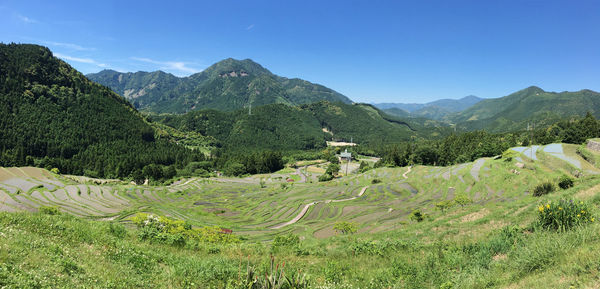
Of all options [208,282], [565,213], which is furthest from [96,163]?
[565,213]

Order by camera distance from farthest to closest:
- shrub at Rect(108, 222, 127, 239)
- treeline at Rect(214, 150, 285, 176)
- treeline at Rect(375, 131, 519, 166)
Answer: treeline at Rect(214, 150, 285, 176)
treeline at Rect(375, 131, 519, 166)
shrub at Rect(108, 222, 127, 239)

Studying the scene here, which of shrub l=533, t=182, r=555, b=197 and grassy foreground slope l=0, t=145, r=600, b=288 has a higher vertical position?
grassy foreground slope l=0, t=145, r=600, b=288

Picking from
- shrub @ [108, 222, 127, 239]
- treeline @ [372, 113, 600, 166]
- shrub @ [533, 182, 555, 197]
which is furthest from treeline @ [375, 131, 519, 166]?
shrub @ [108, 222, 127, 239]

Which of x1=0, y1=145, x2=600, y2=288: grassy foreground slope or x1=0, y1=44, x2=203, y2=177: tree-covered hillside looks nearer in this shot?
x1=0, y1=145, x2=600, y2=288: grassy foreground slope

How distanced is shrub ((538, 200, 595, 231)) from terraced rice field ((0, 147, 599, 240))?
27834mm

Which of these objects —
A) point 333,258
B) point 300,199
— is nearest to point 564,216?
point 333,258

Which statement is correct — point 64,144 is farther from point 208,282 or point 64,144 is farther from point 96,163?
point 208,282

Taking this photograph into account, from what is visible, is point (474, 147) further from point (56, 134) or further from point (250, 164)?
point (56, 134)

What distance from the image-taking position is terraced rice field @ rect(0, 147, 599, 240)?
2055 inches

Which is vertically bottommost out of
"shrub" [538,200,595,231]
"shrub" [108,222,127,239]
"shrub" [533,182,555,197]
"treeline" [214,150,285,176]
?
"treeline" [214,150,285,176]

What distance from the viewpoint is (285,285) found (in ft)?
25.3

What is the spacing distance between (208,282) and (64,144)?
204672 mm

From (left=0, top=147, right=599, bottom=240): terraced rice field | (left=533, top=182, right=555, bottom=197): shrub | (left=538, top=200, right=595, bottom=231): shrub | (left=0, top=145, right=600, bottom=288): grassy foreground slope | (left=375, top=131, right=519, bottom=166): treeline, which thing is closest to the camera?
(left=0, top=145, right=600, bottom=288): grassy foreground slope

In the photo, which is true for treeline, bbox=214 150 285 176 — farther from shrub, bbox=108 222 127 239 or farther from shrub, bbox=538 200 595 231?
shrub, bbox=538 200 595 231
